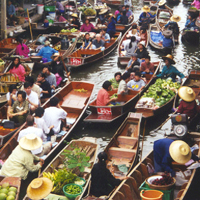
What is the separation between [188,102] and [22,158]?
4497mm

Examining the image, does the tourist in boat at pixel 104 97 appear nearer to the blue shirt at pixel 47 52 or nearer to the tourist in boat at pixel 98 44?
the blue shirt at pixel 47 52

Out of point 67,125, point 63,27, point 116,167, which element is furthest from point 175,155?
point 63,27

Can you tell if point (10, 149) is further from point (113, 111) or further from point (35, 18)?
point (35, 18)

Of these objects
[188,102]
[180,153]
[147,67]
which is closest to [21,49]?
[147,67]

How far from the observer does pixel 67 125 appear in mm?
9602

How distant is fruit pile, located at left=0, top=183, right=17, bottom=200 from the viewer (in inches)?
255

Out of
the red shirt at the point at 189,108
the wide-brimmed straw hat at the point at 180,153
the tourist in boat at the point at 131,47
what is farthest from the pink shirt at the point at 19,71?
the wide-brimmed straw hat at the point at 180,153

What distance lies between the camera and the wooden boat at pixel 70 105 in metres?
8.27

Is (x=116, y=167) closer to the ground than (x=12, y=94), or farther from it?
closer to the ground

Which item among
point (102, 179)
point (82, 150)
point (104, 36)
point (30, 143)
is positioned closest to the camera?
point (102, 179)

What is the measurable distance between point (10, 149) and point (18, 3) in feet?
49.2

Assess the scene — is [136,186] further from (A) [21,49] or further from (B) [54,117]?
(A) [21,49]

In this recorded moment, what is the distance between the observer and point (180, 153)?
20.9ft

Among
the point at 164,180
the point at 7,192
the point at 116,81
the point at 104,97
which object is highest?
the point at 164,180
